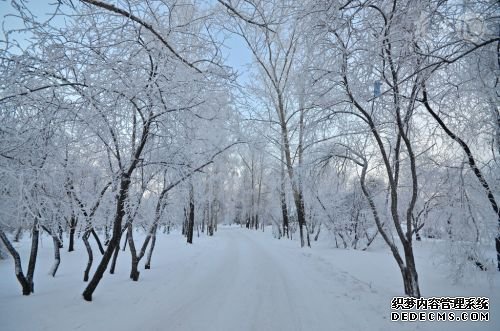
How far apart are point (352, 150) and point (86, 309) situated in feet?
21.9

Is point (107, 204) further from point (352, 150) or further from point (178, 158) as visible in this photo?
point (352, 150)

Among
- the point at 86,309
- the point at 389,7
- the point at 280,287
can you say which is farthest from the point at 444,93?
the point at 86,309

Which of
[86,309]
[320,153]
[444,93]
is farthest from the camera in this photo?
[320,153]

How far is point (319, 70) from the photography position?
5969 millimetres

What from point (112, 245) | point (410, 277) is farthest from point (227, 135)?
point (410, 277)

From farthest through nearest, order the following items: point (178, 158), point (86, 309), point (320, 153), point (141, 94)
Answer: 1. point (320, 153)
2. point (178, 158)
3. point (86, 309)
4. point (141, 94)

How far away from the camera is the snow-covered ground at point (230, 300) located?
4.38 meters

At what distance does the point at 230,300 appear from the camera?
5.56m

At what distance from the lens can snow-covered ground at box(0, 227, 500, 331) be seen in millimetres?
4379

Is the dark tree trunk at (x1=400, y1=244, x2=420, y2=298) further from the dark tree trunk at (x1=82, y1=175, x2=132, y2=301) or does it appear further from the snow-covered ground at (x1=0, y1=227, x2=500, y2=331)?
the dark tree trunk at (x1=82, y1=175, x2=132, y2=301)

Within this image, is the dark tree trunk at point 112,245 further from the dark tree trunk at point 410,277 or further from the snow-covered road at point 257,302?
the dark tree trunk at point 410,277

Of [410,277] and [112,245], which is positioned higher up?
[112,245]

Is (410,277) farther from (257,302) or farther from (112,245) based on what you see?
(112,245)

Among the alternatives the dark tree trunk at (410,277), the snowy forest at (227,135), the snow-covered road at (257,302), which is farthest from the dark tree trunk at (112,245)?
the dark tree trunk at (410,277)
